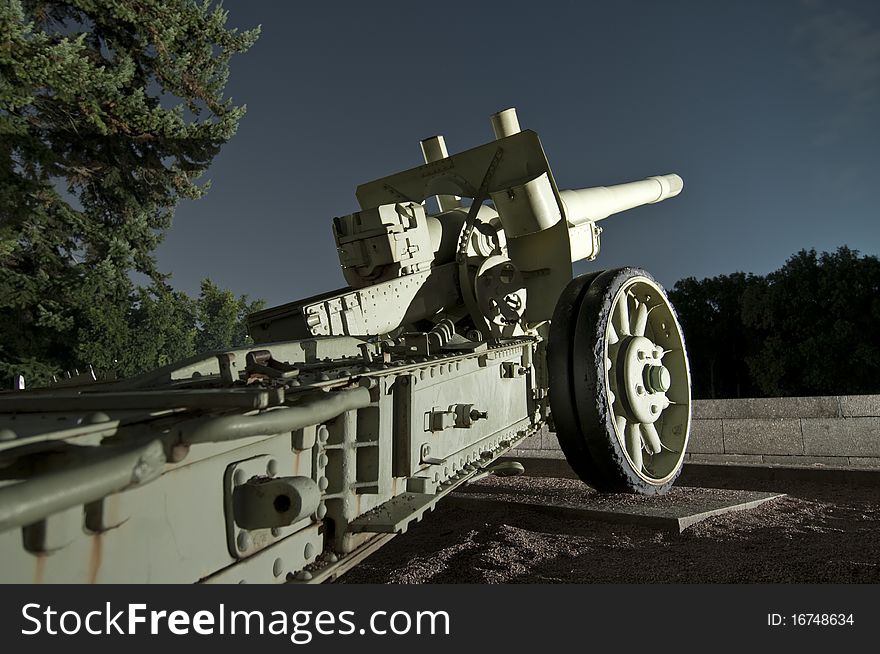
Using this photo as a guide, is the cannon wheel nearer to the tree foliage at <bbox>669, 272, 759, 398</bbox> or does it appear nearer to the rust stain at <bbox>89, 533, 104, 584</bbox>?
the rust stain at <bbox>89, 533, 104, 584</bbox>

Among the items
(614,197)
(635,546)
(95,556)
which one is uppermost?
(614,197)

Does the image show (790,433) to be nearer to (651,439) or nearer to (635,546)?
(651,439)

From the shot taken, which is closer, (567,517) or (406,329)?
(567,517)

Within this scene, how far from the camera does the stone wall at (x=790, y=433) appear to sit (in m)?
6.82

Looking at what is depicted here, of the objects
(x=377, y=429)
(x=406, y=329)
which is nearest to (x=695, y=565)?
(x=377, y=429)

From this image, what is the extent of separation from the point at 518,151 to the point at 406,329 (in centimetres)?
156

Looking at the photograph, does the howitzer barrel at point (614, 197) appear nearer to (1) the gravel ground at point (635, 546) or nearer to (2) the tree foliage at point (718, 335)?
(1) the gravel ground at point (635, 546)

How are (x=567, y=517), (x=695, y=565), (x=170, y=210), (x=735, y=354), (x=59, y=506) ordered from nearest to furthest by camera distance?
(x=59, y=506)
(x=695, y=565)
(x=567, y=517)
(x=170, y=210)
(x=735, y=354)

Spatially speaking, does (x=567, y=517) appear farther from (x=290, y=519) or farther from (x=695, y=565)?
(x=290, y=519)

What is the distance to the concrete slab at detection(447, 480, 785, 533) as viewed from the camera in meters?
4.25

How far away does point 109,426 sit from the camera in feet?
4.71

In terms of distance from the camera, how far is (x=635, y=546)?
13.2ft

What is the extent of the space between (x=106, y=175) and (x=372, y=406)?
12622 mm

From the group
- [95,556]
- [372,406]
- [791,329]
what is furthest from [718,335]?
[95,556]
